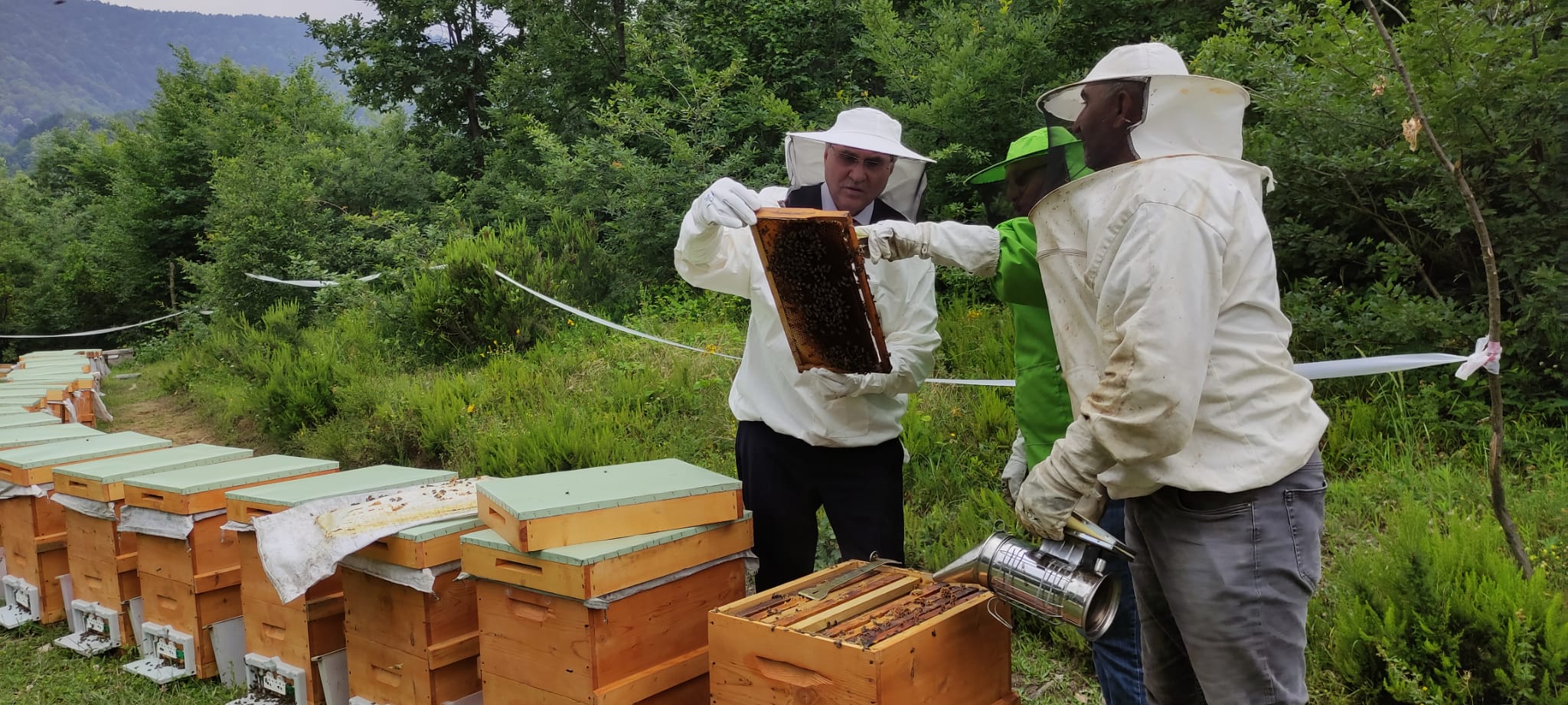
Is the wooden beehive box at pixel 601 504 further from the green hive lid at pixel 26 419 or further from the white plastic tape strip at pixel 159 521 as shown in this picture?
the green hive lid at pixel 26 419

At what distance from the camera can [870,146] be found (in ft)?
9.75

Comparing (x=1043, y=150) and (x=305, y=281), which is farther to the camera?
(x=305, y=281)

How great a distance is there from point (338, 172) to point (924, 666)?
17651 mm

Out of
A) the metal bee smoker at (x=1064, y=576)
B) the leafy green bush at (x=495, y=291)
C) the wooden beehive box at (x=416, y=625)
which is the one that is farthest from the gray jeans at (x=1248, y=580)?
the leafy green bush at (x=495, y=291)

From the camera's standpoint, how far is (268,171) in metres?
15.2

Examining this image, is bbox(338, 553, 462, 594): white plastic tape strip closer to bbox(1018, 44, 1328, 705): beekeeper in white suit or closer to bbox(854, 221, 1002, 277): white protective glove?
bbox(854, 221, 1002, 277): white protective glove

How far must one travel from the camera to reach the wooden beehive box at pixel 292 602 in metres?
3.49

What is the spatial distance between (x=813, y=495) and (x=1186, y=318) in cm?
171

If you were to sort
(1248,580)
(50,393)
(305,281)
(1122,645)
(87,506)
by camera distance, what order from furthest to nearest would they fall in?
1. (305,281)
2. (50,393)
3. (87,506)
4. (1122,645)
5. (1248,580)

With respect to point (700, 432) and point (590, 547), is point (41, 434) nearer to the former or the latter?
point (700, 432)

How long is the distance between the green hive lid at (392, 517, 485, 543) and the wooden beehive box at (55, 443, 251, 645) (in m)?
1.97

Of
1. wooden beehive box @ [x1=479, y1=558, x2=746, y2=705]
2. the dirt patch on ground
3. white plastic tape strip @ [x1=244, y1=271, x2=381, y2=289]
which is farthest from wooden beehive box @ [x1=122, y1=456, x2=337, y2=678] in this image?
white plastic tape strip @ [x1=244, y1=271, x2=381, y2=289]

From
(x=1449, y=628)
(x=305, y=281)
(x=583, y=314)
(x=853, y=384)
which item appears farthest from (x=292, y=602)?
(x=305, y=281)

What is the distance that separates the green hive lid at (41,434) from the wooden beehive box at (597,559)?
3865 millimetres
